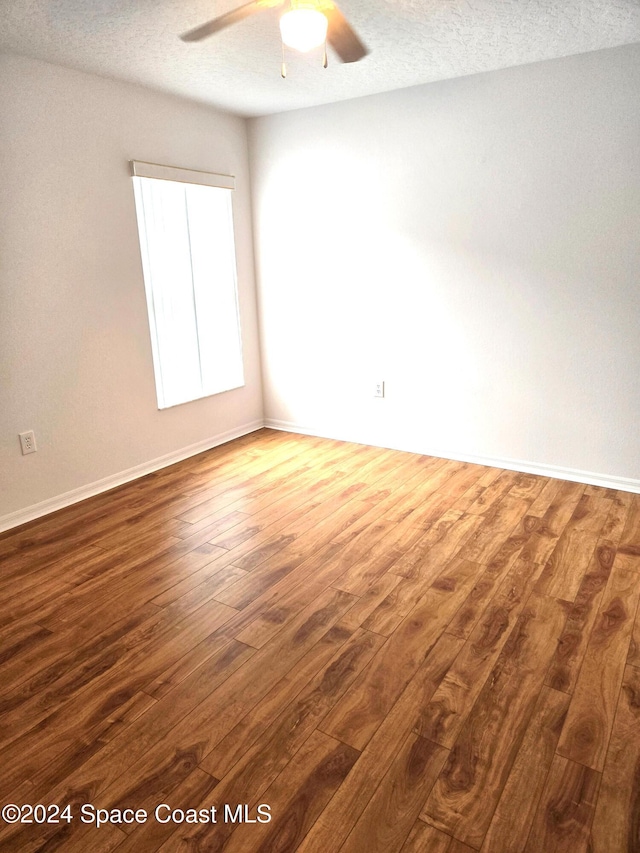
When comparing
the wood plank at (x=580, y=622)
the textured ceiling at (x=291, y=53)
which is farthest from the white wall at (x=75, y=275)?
the wood plank at (x=580, y=622)

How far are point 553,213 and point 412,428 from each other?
1633 millimetres

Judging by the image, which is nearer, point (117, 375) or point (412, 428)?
point (117, 375)

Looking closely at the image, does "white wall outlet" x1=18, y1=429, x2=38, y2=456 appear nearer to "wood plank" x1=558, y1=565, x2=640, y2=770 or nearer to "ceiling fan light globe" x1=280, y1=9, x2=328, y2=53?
"ceiling fan light globe" x1=280, y1=9, x2=328, y2=53

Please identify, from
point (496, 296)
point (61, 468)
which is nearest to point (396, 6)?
point (496, 296)

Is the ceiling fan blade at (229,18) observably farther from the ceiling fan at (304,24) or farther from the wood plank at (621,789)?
the wood plank at (621,789)

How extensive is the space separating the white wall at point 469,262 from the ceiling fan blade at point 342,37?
0.99m

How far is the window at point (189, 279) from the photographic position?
12.1ft

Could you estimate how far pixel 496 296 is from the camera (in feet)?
11.6

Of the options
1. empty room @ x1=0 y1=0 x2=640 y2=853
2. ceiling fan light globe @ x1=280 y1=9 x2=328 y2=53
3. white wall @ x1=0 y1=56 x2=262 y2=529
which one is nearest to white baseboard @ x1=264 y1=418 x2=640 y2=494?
empty room @ x1=0 y1=0 x2=640 y2=853

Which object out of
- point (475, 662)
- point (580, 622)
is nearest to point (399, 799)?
point (475, 662)

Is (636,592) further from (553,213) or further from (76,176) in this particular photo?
(76,176)

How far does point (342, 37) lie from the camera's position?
242 centimetres

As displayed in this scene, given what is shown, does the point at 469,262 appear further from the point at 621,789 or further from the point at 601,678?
the point at 621,789

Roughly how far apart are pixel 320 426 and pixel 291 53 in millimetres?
2518
